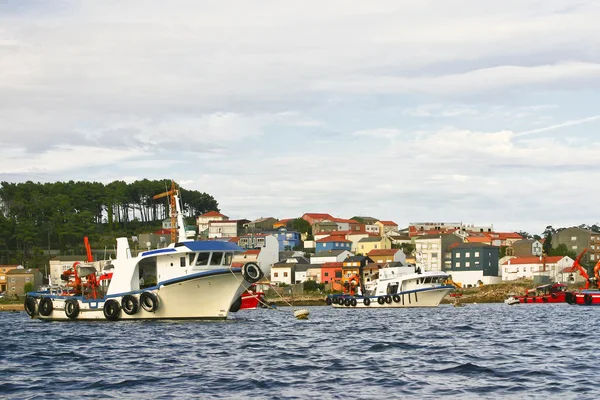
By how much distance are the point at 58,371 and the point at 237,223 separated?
16885 centimetres

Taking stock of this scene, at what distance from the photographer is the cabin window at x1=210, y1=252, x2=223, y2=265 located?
171 ft

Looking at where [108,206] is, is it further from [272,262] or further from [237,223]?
[272,262]

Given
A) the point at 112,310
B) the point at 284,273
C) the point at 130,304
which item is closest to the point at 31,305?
the point at 112,310

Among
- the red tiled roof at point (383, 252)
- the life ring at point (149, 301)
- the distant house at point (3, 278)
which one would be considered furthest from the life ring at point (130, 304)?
the red tiled roof at point (383, 252)

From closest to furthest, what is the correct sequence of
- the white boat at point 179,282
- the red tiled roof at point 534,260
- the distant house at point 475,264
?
the white boat at point 179,282 → the distant house at point 475,264 → the red tiled roof at point 534,260

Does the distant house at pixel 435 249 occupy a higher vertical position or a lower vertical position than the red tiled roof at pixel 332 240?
lower

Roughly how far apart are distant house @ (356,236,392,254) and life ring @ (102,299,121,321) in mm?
121838

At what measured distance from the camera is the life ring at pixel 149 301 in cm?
5197

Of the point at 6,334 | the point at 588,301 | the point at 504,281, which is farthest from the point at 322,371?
the point at 504,281

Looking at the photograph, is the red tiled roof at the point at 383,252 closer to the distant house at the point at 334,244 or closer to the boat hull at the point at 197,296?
A: the distant house at the point at 334,244

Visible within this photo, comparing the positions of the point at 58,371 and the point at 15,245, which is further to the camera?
the point at 15,245

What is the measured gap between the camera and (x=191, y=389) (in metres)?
25.2

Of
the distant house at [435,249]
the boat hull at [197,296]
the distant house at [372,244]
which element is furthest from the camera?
the distant house at [372,244]

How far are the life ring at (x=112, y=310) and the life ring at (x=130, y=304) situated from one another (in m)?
0.69
